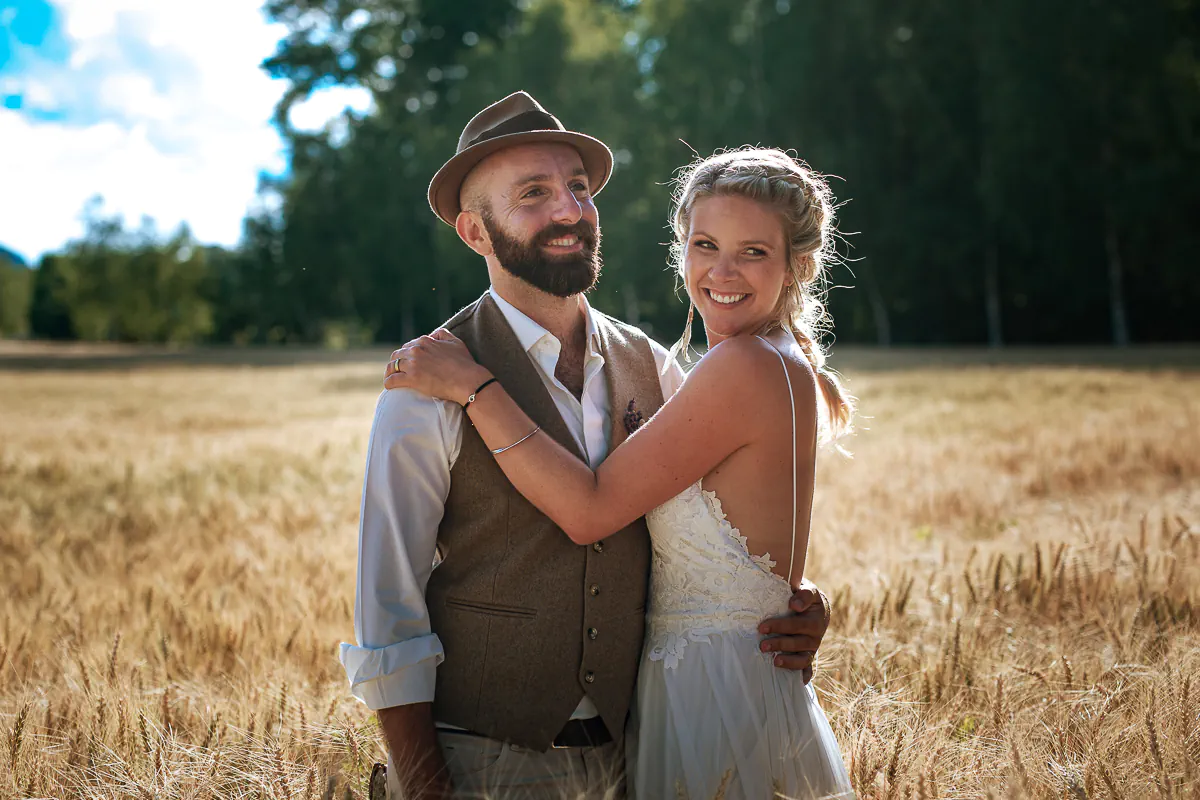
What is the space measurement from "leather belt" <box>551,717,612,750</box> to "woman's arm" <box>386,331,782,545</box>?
56 centimetres

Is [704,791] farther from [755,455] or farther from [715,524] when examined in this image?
[755,455]

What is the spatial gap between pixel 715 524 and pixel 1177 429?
840 centimetres

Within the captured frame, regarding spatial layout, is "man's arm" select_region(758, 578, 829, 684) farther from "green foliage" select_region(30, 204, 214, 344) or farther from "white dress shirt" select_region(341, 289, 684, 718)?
"green foliage" select_region(30, 204, 214, 344)

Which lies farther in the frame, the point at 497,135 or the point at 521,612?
the point at 497,135

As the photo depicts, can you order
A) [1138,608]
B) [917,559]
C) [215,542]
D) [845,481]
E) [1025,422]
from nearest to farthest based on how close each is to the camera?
[1138,608] → [917,559] → [215,542] → [845,481] → [1025,422]

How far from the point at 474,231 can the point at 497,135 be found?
1.11ft

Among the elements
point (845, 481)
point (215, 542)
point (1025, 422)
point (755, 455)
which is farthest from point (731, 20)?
point (755, 455)

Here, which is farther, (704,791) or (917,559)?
(917,559)

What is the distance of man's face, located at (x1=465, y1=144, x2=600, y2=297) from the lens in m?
2.96

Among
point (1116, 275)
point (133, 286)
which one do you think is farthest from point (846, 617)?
point (133, 286)

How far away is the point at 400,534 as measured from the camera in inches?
104

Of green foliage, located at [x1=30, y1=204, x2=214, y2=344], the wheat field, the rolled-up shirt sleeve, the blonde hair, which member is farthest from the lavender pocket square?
green foliage, located at [x1=30, y1=204, x2=214, y2=344]

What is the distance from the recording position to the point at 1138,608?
12.4 ft

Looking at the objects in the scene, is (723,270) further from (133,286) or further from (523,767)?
(133,286)
